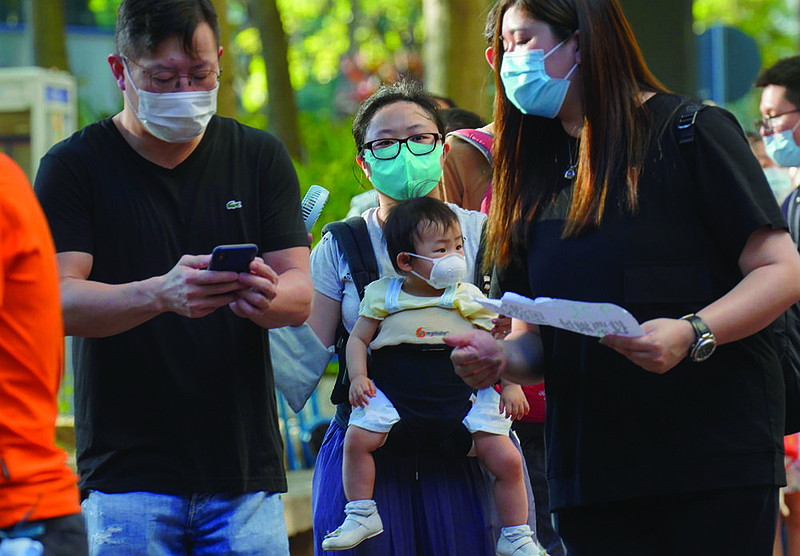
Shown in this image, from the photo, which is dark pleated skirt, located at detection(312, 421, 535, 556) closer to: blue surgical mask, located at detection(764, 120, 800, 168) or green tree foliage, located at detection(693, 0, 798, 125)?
blue surgical mask, located at detection(764, 120, 800, 168)

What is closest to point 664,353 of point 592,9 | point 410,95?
point 592,9

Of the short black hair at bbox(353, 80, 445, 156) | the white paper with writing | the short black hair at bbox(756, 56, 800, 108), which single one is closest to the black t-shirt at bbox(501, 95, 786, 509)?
the white paper with writing

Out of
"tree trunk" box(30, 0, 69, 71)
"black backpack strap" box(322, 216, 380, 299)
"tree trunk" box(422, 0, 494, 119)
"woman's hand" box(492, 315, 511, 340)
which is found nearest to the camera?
"woman's hand" box(492, 315, 511, 340)

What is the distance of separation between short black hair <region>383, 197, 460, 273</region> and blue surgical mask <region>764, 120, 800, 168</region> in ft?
9.67

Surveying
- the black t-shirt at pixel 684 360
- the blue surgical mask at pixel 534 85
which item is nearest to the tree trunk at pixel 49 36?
the blue surgical mask at pixel 534 85

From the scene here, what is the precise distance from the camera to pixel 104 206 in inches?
133

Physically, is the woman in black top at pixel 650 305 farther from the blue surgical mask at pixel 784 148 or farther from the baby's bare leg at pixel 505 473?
the blue surgical mask at pixel 784 148

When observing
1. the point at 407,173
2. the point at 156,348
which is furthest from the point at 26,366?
the point at 407,173

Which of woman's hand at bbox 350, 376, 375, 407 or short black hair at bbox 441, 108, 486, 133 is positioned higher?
short black hair at bbox 441, 108, 486, 133

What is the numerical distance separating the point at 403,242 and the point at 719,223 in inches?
52.4

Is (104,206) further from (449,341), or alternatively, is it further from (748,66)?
(748,66)

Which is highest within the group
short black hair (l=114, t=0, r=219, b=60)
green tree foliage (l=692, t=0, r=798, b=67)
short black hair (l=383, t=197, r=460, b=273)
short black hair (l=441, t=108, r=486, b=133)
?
green tree foliage (l=692, t=0, r=798, b=67)

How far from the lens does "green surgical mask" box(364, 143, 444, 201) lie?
4234 mm

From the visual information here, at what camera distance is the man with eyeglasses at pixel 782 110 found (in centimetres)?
629
